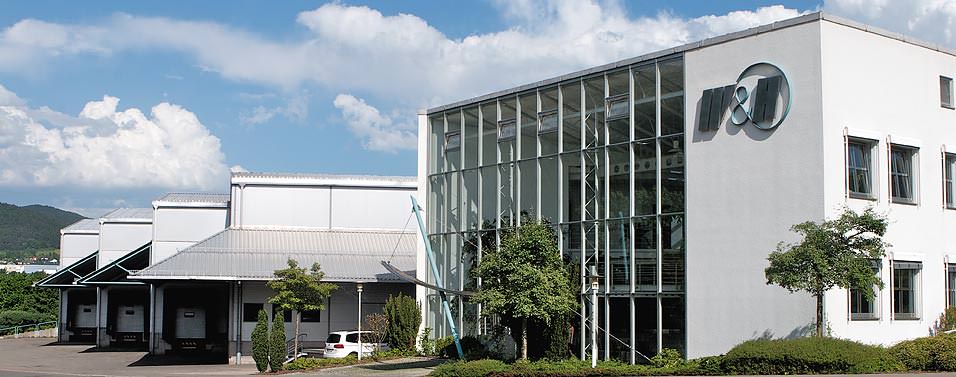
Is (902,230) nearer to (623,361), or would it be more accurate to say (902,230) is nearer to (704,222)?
(704,222)

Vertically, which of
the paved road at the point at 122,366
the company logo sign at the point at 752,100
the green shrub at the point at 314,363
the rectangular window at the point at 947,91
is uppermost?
the rectangular window at the point at 947,91

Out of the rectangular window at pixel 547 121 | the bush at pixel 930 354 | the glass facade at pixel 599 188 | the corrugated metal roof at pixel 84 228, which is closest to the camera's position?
the bush at pixel 930 354

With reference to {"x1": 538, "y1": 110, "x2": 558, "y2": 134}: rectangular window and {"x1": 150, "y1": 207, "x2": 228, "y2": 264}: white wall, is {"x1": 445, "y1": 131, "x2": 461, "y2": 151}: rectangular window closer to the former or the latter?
{"x1": 538, "y1": 110, "x2": 558, "y2": 134}: rectangular window

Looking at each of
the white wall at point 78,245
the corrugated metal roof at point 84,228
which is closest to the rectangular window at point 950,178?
the corrugated metal roof at point 84,228

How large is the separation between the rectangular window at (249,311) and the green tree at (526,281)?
1558cm

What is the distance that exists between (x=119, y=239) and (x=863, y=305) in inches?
1865

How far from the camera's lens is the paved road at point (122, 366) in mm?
33844

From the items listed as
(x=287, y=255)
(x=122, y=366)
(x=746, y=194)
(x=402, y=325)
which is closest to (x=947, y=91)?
(x=746, y=194)

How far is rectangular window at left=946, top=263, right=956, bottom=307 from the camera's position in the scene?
28.9m

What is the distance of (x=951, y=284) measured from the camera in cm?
2917

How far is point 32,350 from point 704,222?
40229 millimetres

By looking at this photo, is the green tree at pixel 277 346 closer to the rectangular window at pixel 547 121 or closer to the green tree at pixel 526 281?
the green tree at pixel 526 281

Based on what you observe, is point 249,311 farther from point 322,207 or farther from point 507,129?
point 507,129

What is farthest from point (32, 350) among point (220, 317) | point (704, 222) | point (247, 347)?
point (704, 222)
